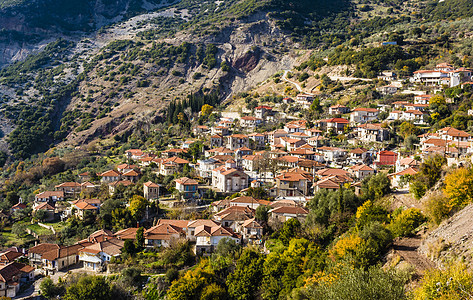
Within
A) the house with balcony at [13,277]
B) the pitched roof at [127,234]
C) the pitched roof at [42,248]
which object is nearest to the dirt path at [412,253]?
the pitched roof at [127,234]

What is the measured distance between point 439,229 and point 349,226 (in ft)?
23.7

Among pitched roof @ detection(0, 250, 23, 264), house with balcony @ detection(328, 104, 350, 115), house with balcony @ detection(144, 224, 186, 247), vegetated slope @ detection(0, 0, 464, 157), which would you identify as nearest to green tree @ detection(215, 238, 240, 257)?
house with balcony @ detection(144, 224, 186, 247)

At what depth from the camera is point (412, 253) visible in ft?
61.7

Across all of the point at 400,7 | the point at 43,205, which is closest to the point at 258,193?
the point at 43,205

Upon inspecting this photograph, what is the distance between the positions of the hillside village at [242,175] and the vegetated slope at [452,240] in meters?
7.17

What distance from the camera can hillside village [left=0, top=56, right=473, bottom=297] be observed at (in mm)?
29969

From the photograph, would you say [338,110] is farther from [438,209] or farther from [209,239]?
[438,209]

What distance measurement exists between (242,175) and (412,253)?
22.4 metres

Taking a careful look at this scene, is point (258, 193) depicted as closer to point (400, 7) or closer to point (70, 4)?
point (400, 7)

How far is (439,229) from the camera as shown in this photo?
1945 cm

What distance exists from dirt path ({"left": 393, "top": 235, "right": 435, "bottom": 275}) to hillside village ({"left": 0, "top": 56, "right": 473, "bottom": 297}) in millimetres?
7444

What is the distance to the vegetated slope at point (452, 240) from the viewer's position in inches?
626

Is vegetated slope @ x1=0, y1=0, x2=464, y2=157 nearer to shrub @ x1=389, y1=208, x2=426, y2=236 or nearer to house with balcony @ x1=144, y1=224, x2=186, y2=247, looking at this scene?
house with balcony @ x1=144, y1=224, x2=186, y2=247

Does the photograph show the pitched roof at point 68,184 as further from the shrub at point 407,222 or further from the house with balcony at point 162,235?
the shrub at point 407,222
